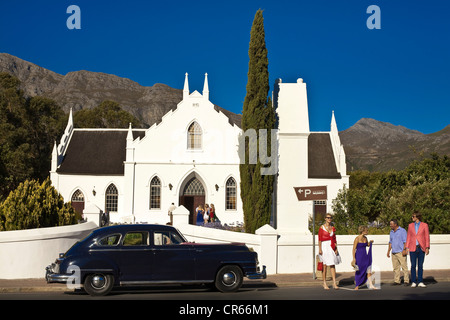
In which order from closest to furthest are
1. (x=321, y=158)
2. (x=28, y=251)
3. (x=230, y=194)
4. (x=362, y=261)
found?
(x=362, y=261) → (x=28, y=251) → (x=230, y=194) → (x=321, y=158)

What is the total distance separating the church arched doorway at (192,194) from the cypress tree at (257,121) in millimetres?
8119

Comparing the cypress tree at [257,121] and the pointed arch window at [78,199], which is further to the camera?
A: the pointed arch window at [78,199]

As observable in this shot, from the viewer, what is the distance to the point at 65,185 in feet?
116

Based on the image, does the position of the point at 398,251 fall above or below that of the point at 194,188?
below

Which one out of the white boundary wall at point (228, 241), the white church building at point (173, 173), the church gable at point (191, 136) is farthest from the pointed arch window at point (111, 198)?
the white boundary wall at point (228, 241)

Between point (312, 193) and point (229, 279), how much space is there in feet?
13.3

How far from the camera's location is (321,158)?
38.2 m

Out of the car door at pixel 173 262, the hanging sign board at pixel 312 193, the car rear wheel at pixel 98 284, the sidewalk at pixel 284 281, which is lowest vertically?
the sidewalk at pixel 284 281

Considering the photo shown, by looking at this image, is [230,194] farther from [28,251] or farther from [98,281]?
[98,281]

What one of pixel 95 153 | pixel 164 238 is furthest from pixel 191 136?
pixel 164 238

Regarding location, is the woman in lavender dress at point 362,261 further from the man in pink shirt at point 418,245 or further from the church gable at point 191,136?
the church gable at point 191,136

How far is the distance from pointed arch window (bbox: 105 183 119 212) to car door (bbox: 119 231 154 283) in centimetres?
2382

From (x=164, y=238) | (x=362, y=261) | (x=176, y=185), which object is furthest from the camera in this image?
(x=176, y=185)

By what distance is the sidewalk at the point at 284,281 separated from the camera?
12820 millimetres
